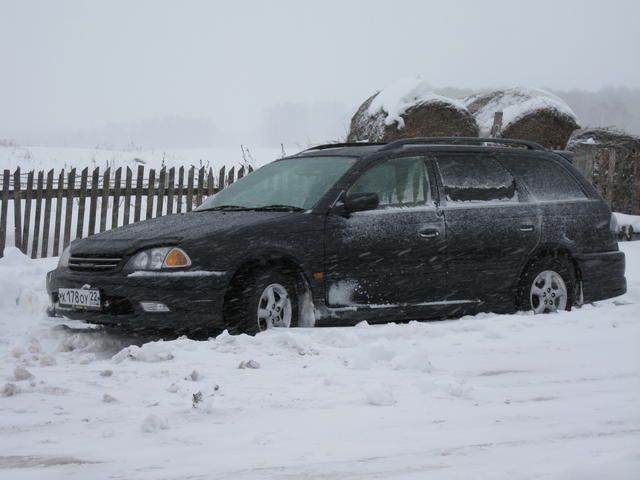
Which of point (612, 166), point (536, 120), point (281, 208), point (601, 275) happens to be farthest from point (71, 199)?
point (536, 120)

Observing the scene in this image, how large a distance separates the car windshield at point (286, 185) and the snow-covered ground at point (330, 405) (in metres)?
1.25

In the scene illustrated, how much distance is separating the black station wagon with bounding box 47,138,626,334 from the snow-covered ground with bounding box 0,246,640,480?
45cm

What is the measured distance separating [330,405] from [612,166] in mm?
12327

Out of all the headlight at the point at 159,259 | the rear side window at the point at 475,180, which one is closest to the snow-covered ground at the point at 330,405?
the headlight at the point at 159,259

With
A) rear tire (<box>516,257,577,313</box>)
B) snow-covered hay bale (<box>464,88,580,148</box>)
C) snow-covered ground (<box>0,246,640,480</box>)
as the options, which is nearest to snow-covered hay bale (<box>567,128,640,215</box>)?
snow-covered hay bale (<box>464,88,580,148</box>)

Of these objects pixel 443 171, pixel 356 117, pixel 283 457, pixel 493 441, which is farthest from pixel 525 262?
pixel 356 117

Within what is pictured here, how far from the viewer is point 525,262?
829 cm

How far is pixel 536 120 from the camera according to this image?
1861 centimetres

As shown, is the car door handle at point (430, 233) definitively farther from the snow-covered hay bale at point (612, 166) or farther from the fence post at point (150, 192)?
the snow-covered hay bale at point (612, 166)

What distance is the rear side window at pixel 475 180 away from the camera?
808 centimetres

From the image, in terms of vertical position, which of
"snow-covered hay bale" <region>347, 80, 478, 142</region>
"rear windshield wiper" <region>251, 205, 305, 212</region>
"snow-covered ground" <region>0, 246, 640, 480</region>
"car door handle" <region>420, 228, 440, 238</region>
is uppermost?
"snow-covered hay bale" <region>347, 80, 478, 142</region>

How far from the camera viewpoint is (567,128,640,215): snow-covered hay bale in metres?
16.0

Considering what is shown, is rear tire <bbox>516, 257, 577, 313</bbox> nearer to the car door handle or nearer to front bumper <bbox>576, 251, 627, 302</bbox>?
front bumper <bbox>576, 251, 627, 302</bbox>

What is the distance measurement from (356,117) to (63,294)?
37.0ft
